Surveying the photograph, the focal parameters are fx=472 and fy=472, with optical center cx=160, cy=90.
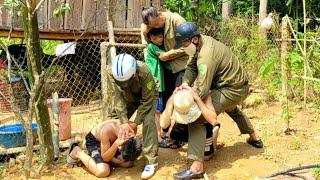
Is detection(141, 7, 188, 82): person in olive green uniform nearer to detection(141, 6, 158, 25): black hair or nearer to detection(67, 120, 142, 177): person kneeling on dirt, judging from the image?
detection(141, 6, 158, 25): black hair

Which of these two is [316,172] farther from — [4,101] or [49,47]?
[49,47]

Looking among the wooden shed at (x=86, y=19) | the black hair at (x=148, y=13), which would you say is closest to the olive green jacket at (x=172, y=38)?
the black hair at (x=148, y=13)

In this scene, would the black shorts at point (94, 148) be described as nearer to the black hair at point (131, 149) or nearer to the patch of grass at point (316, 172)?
the black hair at point (131, 149)

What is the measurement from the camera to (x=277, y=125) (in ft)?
24.6

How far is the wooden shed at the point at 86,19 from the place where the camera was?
9133 millimetres

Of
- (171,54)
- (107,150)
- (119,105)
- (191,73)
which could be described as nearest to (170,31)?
(171,54)

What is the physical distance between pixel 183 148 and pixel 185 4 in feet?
17.9

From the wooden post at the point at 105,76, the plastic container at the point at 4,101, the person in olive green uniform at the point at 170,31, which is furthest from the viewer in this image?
the plastic container at the point at 4,101

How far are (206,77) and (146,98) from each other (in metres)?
0.80

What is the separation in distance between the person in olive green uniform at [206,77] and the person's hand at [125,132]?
67 centimetres

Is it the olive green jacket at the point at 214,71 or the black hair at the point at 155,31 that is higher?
the black hair at the point at 155,31

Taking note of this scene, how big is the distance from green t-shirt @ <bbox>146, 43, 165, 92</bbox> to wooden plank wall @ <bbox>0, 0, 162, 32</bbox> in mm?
3225

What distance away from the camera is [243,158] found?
19.2 feet

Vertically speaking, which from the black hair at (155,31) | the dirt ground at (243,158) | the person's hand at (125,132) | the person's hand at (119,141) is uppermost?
the black hair at (155,31)
